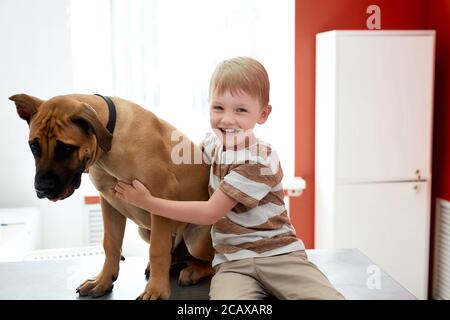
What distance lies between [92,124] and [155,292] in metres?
0.40

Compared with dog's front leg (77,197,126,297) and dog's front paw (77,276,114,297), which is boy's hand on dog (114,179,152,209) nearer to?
dog's front leg (77,197,126,297)

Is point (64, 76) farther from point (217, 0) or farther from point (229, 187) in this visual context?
point (229, 187)

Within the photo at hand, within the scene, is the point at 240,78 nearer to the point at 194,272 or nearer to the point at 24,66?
the point at 194,272

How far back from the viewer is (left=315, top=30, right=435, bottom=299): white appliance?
2.83 m

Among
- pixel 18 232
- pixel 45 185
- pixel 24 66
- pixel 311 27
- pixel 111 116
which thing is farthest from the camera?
pixel 311 27

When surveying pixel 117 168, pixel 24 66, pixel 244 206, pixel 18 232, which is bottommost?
pixel 18 232

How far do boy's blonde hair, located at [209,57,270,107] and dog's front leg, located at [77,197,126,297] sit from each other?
385 millimetres

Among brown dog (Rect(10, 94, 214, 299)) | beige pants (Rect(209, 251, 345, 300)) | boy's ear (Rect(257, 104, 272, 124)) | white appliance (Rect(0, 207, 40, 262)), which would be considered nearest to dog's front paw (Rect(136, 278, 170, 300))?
brown dog (Rect(10, 94, 214, 299))

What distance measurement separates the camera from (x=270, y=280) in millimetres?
1151

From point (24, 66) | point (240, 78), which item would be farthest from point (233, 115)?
point (24, 66)

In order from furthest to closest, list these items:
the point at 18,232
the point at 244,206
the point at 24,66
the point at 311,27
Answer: the point at 311,27, the point at 24,66, the point at 18,232, the point at 244,206

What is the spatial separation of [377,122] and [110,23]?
160 cm

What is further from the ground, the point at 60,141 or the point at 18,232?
the point at 60,141

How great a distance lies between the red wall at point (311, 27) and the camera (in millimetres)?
3125
